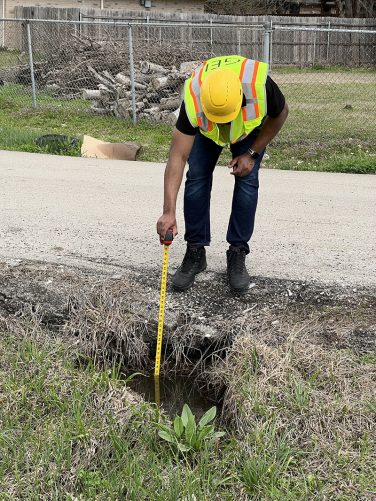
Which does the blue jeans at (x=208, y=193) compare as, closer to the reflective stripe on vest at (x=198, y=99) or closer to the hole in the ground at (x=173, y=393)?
the reflective stripe on vest at (x=198, y=99)

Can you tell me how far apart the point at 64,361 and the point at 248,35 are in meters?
21.0

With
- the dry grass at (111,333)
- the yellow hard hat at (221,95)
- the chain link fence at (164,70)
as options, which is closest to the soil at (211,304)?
the dry grass at (111,333)

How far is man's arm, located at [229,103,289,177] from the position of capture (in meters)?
4.61

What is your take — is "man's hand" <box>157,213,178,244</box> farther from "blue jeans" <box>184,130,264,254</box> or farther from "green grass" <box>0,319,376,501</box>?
"green grass" <box>0,319,376,501</box>

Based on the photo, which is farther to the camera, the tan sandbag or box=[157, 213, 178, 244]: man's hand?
the tan sandbag

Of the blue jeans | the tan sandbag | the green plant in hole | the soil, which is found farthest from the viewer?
the tan sandbag

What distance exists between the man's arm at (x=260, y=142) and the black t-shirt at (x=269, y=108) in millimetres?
62

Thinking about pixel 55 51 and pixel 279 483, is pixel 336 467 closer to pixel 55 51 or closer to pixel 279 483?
pixel 279 483

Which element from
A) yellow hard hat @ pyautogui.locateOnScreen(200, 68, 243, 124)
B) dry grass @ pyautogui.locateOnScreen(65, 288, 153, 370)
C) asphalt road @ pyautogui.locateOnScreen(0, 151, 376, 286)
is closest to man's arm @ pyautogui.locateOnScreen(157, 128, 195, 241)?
yellow hard hat @ pyautogui.locateOnScreen(200, 68, 243, 124)

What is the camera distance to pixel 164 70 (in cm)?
1493

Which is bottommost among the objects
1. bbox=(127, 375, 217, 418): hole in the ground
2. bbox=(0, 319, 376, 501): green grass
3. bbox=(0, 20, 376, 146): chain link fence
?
bbox=(127, 375, 217, 418): hole in the ground

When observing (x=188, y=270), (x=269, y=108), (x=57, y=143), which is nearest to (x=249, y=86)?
(x=269, y=108)

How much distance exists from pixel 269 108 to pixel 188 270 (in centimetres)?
125

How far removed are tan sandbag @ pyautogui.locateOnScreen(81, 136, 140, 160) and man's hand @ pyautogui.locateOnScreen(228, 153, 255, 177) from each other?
533 cm
